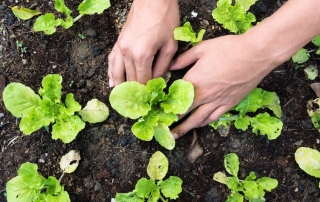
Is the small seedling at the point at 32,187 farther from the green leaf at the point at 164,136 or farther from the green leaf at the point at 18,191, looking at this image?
the green leaf at the point at 164,136

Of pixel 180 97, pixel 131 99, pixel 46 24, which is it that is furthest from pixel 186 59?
pixel 46 24

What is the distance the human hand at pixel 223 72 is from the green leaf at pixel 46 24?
646mm

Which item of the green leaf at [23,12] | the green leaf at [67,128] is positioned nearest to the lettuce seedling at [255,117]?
the green leaf at [67,128]

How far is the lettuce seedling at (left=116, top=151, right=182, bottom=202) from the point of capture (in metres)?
1.82

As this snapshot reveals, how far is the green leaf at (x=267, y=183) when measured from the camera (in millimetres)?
1893

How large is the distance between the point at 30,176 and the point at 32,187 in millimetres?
48

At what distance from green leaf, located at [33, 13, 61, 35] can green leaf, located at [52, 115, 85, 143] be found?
418 millimetres

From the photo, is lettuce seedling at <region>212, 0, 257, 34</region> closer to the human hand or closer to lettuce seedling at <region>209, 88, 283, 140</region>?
the human hand

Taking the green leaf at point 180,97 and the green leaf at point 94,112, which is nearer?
the green leaf at point 180,97

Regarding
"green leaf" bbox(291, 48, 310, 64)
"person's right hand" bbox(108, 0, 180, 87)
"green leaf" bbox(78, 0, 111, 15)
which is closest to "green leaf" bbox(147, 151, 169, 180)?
"person's right hand" bbox(108, 0, 180, 87)

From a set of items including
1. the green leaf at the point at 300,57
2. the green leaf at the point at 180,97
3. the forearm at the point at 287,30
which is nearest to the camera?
the forearm at the point at 287,30

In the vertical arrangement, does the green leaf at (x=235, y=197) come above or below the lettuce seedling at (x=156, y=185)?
below

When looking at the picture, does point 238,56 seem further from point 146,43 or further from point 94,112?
point 94,112

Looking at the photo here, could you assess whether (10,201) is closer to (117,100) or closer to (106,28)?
(117,100)
